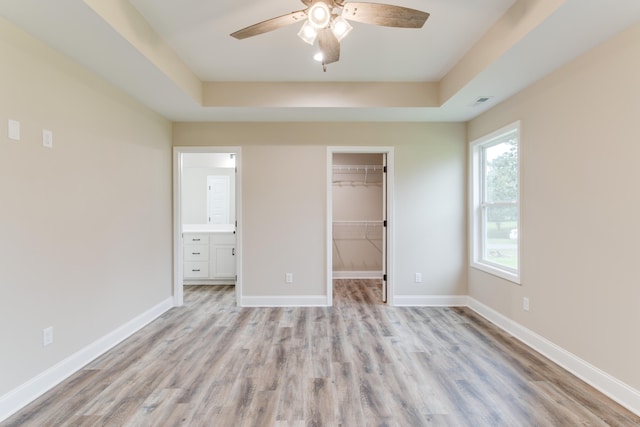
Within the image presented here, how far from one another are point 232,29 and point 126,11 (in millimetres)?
718

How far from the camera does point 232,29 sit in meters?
2.33

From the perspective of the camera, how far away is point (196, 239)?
4895 mm

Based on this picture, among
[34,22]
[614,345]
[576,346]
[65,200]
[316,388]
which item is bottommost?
[316,388]

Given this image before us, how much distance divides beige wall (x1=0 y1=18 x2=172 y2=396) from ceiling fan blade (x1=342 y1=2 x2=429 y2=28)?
2.12 m

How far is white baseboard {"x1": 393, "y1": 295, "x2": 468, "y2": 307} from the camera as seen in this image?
388 cm

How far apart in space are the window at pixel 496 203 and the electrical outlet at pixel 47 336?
13.2 ft

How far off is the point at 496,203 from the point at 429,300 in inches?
59.0

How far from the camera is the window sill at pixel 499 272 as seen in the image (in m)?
2.95

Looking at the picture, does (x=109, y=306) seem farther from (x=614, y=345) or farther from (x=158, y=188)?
(x=614, y=345)

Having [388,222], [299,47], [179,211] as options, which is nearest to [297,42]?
[299,47]

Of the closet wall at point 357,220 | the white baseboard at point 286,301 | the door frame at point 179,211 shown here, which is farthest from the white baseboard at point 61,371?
the closet wall at point 357,220

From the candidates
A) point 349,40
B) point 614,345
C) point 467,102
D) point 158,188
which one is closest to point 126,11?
point 349,40

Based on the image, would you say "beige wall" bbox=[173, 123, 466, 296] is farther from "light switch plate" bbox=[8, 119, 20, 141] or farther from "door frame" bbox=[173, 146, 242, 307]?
"light switch plate" bbox=[8, 119, 20, 141]

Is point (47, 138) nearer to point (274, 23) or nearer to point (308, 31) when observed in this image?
point (274, 23)
